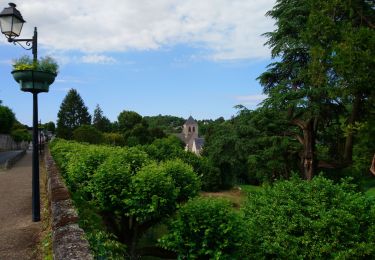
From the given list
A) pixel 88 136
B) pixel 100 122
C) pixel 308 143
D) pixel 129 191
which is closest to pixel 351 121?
pixel 308 143

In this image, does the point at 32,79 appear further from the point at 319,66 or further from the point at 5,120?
the point at 5,120

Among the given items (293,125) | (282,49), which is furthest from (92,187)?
(293,125)

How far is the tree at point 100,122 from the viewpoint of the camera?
279ft

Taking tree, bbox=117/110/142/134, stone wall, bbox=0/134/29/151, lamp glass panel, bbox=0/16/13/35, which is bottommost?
stone wall, bbox=0/134/29/151

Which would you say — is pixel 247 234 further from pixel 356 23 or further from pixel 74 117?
pixel 74 117

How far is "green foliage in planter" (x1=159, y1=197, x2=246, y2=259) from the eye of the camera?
5.86 m

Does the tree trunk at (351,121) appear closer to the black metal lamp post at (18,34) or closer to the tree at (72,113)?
the black metal lamp post at (18,34)

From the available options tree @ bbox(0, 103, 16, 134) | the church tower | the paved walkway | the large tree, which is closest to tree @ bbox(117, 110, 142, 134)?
tree @ bbox(0, 103, 16, 134)

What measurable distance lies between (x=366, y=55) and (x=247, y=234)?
23.9 ft

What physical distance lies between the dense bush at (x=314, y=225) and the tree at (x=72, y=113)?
262 feet

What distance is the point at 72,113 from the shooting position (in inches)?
3342

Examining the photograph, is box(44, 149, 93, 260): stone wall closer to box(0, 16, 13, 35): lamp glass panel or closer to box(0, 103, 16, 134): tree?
box(0, 16, 13, 35): lamp glass panel

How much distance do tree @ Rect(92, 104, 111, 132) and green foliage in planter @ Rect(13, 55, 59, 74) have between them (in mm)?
77608

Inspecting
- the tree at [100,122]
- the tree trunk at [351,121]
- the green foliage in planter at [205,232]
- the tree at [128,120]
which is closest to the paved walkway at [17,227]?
the green foliage in planter at [205,232]
